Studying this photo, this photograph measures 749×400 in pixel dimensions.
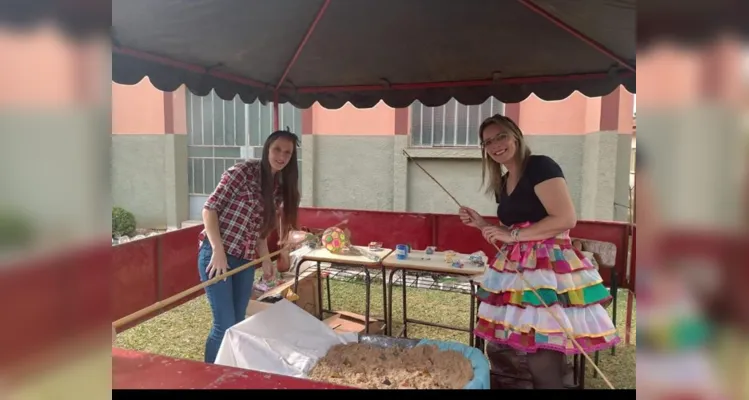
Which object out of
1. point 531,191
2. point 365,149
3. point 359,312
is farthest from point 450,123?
point 531,191

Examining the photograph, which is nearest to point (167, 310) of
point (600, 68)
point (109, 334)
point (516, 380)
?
point (516, 380)

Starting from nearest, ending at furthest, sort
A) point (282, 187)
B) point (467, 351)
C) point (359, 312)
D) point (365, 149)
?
point (467, 351)
point (282, 187)
point (359, 312)
point (365, 149)

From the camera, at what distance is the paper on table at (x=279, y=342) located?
1.99 metres

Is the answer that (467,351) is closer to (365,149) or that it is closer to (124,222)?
(365,149)

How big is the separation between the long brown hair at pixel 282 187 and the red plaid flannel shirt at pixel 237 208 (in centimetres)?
8

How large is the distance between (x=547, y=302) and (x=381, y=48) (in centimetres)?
232

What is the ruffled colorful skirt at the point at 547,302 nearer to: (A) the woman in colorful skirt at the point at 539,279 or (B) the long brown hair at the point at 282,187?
(A) the woman in colorful skirt at the point at 539,279

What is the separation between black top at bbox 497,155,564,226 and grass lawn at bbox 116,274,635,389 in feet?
5.39

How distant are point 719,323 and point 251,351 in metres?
1.84

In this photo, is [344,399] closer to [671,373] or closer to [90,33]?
[671,373]

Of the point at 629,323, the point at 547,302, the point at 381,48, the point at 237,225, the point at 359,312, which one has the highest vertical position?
the point at 381,48

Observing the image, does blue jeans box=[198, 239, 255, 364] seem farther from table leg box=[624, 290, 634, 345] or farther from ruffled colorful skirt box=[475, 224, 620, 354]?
table leg box=[624, 290, 634, 345]

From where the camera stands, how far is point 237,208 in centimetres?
278

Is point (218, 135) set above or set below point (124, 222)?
above
